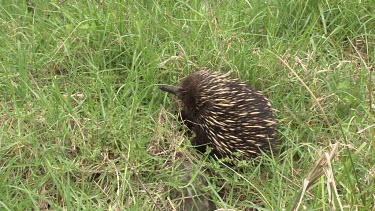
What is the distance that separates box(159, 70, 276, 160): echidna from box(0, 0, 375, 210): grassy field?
7cm

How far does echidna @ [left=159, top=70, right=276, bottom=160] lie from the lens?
2.44m

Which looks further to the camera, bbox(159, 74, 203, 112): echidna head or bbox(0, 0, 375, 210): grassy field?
bbox(159, 74, 203, 112): echidna head

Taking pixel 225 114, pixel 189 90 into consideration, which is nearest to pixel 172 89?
pixel 189 90

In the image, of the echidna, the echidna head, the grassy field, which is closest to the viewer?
the grassy field

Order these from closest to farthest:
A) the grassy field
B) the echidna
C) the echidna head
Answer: the grassy field
the echidna
the echidna head

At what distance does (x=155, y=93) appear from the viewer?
2574mm

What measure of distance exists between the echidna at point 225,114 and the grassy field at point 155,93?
7cm

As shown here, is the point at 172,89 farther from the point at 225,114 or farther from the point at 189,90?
the point at 225,114

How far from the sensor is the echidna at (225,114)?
244 centimetres

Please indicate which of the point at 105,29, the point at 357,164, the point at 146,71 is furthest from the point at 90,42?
the point at 357,164

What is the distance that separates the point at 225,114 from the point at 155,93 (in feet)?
1.14

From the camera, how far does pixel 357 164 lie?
83.6 inches

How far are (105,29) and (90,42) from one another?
0.38 feet

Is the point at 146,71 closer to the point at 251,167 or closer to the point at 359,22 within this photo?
the point at 251,167
